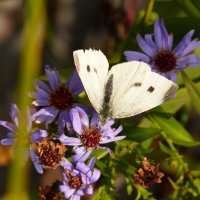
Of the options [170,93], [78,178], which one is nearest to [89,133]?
[78,178]

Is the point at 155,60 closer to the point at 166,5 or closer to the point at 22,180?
the point at 166,5

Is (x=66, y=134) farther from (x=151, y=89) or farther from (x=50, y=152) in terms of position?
(x=151, y=89)

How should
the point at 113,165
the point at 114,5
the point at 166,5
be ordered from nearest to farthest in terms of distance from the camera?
the point at 113,165, the point at 166,5, the point at 114,5

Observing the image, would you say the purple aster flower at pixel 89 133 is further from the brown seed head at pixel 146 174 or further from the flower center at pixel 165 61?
the flower center at pixel 165 61

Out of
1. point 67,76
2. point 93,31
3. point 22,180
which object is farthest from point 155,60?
point 93,31

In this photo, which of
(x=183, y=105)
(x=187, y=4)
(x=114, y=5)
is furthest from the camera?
(x=114, y=5)

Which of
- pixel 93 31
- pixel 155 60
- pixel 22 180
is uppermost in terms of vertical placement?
pixel 93 31

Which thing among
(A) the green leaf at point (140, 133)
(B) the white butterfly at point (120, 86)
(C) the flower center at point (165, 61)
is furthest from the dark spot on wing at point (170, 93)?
(C) the flower center at point (165, 61)
